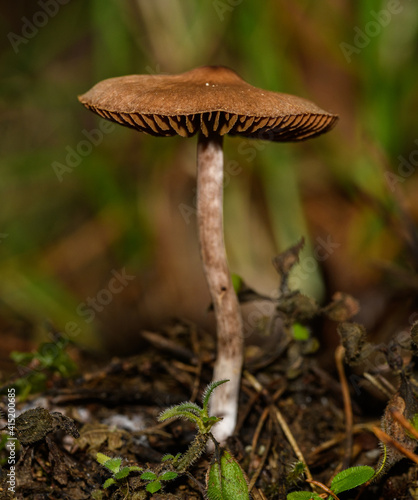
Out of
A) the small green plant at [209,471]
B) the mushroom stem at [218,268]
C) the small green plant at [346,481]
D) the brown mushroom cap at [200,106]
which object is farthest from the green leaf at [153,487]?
the brown mushroom cap at [200,106]

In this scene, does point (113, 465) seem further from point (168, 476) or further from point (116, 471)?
point (168, 476)

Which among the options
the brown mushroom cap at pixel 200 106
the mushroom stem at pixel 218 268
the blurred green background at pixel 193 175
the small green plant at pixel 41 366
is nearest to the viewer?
the brown mushroom cap at pixel 200 106

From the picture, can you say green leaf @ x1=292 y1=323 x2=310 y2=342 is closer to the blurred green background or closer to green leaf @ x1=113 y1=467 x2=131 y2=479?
the blurred green background

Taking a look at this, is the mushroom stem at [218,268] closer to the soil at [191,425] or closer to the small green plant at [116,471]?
the soil at [191,425]

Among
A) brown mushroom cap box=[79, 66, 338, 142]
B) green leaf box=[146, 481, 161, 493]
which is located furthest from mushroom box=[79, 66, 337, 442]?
green leaf box=[146, 481, 161, 493]

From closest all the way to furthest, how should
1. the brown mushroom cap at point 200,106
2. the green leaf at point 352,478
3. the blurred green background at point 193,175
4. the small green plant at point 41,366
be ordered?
the green leaf at point 352,478 → the brown mushroom cap at point 200,106 → the small green plant at point 41,366 → the blurred green background at point 193,175

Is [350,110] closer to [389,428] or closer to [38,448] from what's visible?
[389,428]

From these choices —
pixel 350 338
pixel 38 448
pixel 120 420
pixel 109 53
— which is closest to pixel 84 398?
pixel 120 420

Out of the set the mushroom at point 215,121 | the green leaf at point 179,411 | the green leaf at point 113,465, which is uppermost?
the mushroom at point 215,121

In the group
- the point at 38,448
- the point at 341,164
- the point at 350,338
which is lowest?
the point at 350,338
